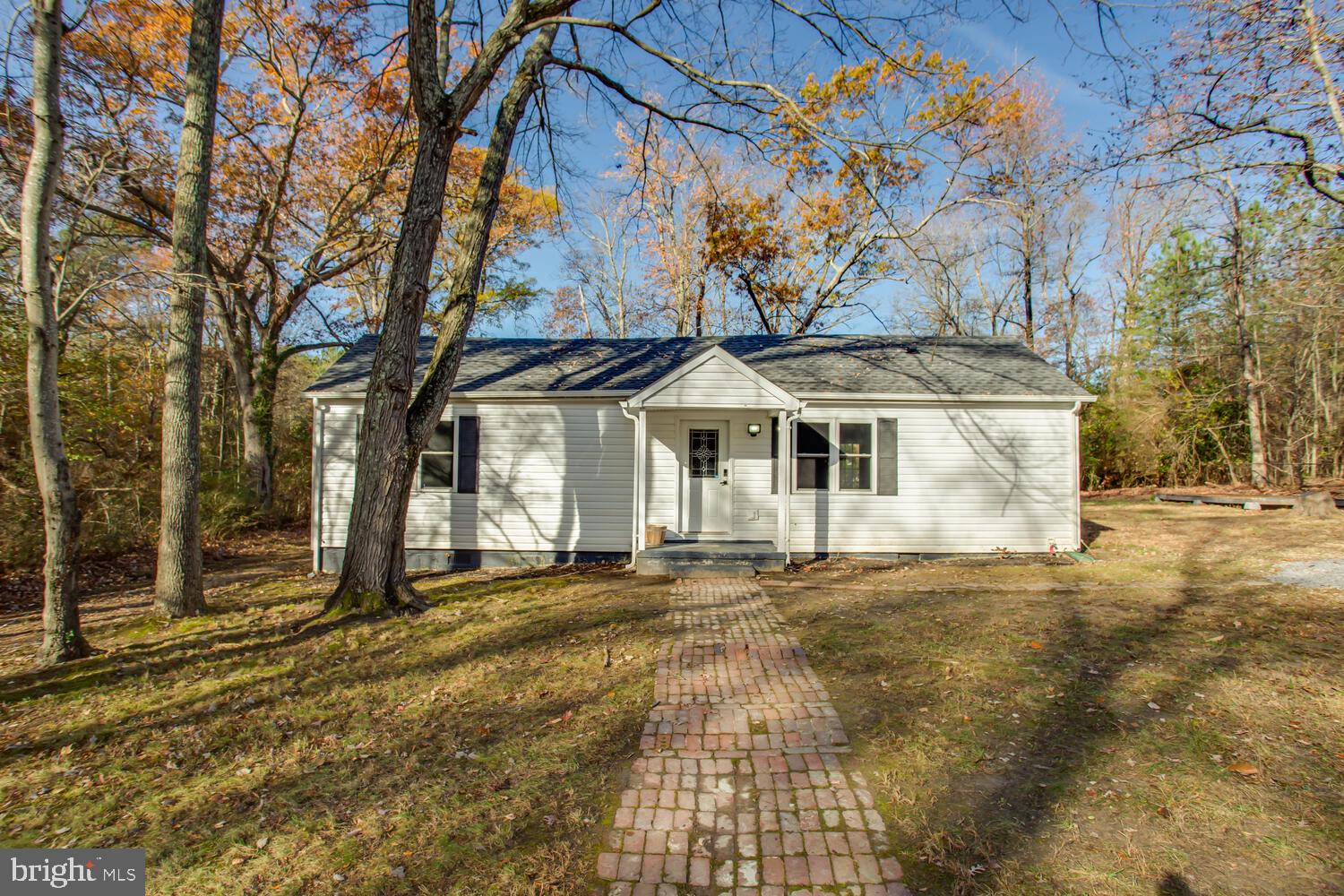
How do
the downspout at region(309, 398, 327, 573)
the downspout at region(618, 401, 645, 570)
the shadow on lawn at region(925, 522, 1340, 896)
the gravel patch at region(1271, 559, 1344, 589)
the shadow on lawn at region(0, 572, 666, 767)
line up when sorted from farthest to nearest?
the downspout at region(309, 398, 327, 573) → the downspout at region(618, 401, 645, 570) → the gravel patch at region(1271, 559, 1344, 589) → the shadow on lawn at region(0, 572, 666, 767) → the shadow on lawn at region(925, 522, 1340, 896)

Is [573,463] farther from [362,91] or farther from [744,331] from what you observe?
[744,331]

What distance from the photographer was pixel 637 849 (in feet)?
8.75

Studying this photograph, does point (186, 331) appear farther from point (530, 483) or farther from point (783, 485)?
point (783, 485)

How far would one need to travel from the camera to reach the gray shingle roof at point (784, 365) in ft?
32.9

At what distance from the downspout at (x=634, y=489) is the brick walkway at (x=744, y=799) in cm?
457

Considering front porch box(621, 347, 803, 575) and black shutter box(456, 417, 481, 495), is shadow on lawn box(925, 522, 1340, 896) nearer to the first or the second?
front porch box(621, 347, 803, 575)

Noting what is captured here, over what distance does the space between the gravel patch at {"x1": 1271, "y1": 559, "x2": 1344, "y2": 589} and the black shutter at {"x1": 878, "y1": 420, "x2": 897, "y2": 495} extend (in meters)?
4.76

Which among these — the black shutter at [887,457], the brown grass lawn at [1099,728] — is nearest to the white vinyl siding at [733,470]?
the black shutter at [887,457]

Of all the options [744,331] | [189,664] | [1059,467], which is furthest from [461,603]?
[744,331]

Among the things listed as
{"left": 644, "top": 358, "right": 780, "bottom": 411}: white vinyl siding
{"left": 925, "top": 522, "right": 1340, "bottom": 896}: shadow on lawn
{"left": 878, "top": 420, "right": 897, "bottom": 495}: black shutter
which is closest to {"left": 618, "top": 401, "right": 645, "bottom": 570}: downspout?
{"left": 644, "top": 358, "right": 780, "bottom": 411}: white vinyl siding

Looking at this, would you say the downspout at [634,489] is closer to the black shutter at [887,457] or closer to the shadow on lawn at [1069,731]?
the black shutter at [887,457]

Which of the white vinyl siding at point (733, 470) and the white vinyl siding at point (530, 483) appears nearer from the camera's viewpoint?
the white vinyl siding at point (530, 483)

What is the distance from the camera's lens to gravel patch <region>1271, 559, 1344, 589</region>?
7.16 metres

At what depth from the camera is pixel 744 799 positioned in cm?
301
